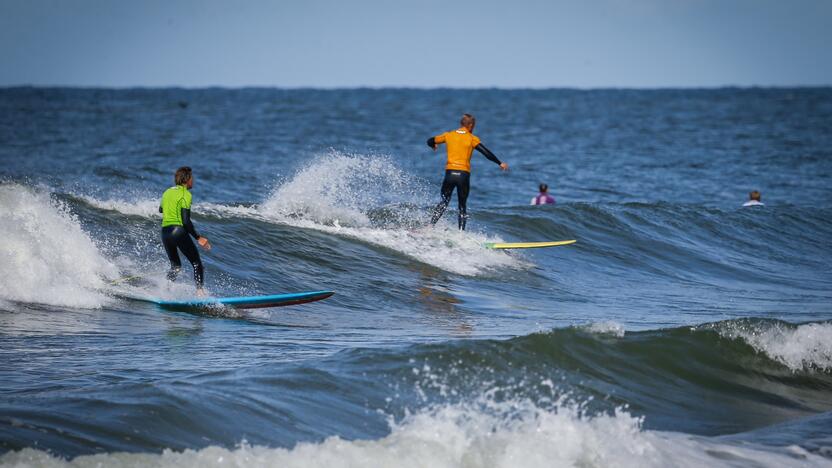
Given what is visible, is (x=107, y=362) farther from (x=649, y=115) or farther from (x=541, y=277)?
(x=649, y=115)

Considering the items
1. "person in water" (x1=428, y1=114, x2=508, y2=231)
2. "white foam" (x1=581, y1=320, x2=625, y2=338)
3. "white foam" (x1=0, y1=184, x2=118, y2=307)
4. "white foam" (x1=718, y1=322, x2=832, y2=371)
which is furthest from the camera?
"person in water" (x1=428, y1=114, x2=508, y2=231)

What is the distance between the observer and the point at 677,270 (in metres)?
16.3

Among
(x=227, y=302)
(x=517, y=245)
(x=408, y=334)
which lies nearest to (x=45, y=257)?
(x=227, y=302)

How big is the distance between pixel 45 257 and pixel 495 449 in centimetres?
692

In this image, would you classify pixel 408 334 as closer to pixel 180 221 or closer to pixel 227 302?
pixel 227 302

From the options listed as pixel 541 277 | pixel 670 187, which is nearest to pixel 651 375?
pixel 541 277

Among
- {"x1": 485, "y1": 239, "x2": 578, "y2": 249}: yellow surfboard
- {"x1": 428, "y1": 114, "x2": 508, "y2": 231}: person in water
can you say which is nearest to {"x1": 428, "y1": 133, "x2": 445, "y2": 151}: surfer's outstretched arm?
{"x1": 428, "y1": 114, "x2": 508, "y2": 231}: person in water

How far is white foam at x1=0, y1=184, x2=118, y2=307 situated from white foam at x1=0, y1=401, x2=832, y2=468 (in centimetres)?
514

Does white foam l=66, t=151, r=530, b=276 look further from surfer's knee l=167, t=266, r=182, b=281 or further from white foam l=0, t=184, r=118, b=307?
surfer's knee l=167, t=266, r=182, b=281

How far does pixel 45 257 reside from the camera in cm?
1119

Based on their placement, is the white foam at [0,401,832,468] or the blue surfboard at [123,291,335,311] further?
the blue surfboard at [123,291,335,311]

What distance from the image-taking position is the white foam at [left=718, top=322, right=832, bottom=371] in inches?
368

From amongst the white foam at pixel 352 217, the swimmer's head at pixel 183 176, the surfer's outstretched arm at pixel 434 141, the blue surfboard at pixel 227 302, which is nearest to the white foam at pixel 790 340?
the blue surfboard at pixel 227 302

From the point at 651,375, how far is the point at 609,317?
9.98ft
